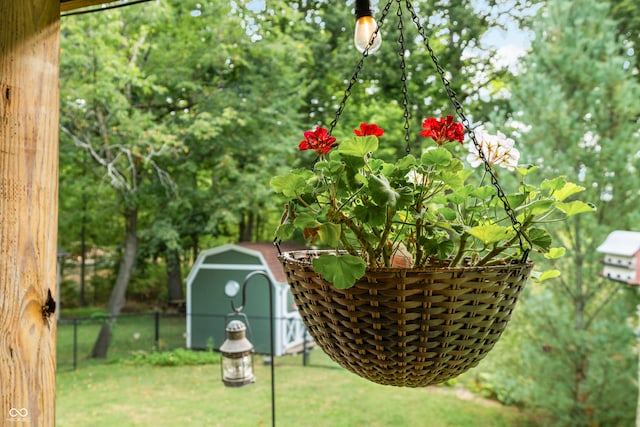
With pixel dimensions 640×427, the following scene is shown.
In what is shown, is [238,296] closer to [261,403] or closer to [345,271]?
[261,403]

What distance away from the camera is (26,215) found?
0.79 m

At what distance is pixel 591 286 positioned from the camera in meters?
3.65

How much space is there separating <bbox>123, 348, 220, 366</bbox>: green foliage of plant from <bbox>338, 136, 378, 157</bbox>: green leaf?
18.6ft

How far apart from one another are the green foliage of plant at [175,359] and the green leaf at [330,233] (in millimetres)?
5634

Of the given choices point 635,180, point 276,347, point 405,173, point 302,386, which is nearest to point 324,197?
point 405,173

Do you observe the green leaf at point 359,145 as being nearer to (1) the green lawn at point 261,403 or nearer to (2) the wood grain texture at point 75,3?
(2) the wood grain texture at point 75,3

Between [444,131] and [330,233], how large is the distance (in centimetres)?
22

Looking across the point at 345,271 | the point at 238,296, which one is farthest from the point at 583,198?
the point at 238,296

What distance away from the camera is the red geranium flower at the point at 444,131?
2.13 feet

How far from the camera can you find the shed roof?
9.91 ft

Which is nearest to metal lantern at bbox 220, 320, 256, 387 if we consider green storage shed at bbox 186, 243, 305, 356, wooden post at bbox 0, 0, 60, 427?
wooden post at bbox 0, 0, 60, 427

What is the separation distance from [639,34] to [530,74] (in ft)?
6.58

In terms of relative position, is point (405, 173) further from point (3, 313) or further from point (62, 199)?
point (62, 199)

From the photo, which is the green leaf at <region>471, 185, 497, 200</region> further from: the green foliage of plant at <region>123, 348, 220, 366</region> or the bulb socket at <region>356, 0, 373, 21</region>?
the green foliage of plant at <region>123, 348, 220, 366</region>
